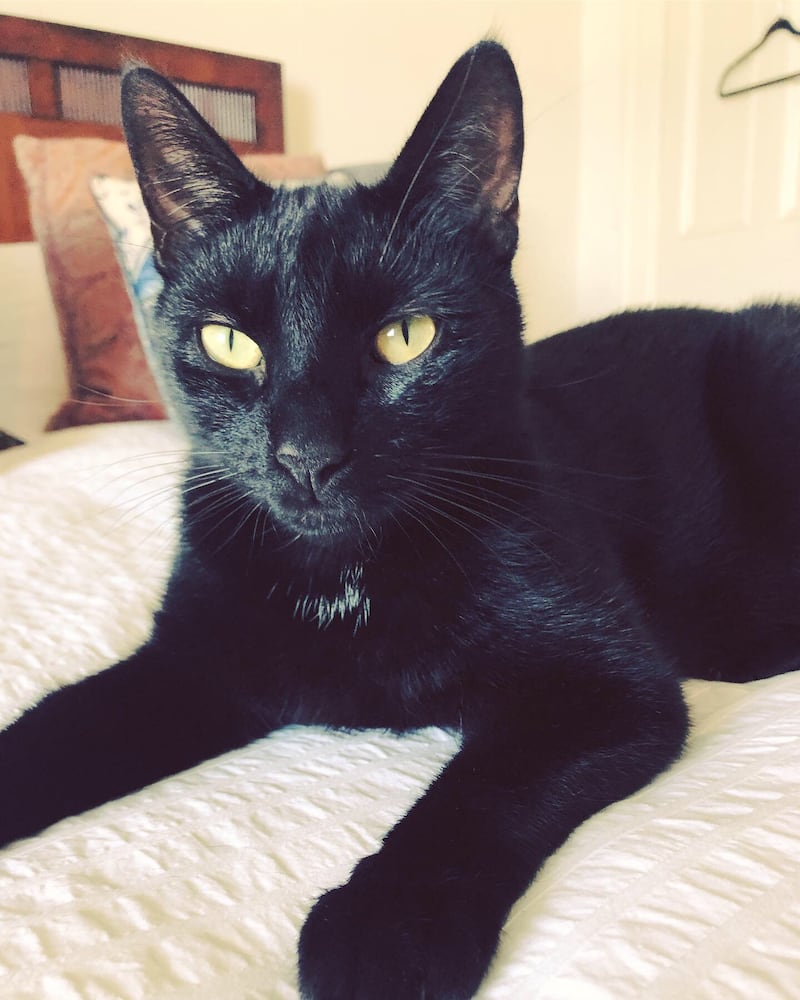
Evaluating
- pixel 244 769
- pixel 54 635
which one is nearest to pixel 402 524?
pixel 244 769

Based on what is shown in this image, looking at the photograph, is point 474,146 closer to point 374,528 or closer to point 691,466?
point 374,528

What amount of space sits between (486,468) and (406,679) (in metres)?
0.20

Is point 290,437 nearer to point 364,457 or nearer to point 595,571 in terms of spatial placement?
point 364,457

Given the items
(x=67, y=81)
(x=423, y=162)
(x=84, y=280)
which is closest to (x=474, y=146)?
Answer: (x=423, y=162)

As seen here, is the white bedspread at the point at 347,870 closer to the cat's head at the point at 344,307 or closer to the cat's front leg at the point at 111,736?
the cat's front leg at the point at 111,736

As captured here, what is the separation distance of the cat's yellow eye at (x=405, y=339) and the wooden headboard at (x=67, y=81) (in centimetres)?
134

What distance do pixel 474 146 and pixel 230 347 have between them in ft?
0.92

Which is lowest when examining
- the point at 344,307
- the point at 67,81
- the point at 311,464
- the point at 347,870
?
the point at 347,870

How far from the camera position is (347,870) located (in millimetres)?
463

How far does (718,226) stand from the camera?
8.23ft

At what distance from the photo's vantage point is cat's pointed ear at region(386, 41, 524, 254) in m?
0.62

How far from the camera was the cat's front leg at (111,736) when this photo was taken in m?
0.55

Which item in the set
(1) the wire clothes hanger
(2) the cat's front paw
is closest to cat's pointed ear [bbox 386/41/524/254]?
(2) the cat's front paw

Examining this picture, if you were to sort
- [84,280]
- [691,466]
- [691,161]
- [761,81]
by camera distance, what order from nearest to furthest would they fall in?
1. [691,466]
2. [84,280]
3. [761,81]
4. [691,161]
